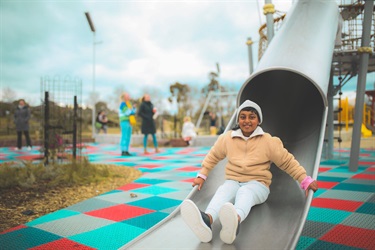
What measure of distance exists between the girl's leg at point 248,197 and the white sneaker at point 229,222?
0.16 metres

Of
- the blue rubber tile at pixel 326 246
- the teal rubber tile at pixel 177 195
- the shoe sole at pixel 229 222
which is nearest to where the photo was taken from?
the shoe sole at pixel 229 222

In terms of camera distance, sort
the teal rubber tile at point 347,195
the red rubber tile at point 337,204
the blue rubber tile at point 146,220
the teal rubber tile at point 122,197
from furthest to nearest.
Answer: the teal rubber tile at point 122,197 → the teal rubber tile at point 347,195 → the red rubber tile at point 337,204 → the blue rubber tile at point 146,220

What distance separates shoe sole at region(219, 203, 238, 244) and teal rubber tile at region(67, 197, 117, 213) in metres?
1.90

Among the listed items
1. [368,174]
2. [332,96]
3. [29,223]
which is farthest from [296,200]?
[332,96]

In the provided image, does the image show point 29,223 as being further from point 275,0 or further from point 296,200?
point 275,0

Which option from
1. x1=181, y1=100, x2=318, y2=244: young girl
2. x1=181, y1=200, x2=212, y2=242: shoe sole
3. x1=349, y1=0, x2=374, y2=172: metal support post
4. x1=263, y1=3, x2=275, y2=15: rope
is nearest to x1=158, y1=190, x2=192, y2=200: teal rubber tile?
x1=181, y1=100, x2=318, y2=244: young girl

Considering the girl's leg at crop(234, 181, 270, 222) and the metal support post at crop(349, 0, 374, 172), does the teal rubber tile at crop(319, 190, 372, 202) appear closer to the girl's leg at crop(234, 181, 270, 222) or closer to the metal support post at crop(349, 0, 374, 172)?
the girl's leg at crop(234, 181, 270, 222)

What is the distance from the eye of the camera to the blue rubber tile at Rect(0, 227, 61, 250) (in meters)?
2.41

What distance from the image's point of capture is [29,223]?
2943 mm

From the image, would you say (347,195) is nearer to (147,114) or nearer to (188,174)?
(188,174)

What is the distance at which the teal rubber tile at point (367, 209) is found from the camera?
3.11 meters

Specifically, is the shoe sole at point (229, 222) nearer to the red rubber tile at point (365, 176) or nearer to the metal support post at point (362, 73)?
the red rubber tile at point (365, 176)

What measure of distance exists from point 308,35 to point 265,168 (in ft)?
6.69

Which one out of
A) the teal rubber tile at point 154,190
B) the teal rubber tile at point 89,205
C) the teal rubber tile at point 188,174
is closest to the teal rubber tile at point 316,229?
the teal rubber tile at point 154,190
